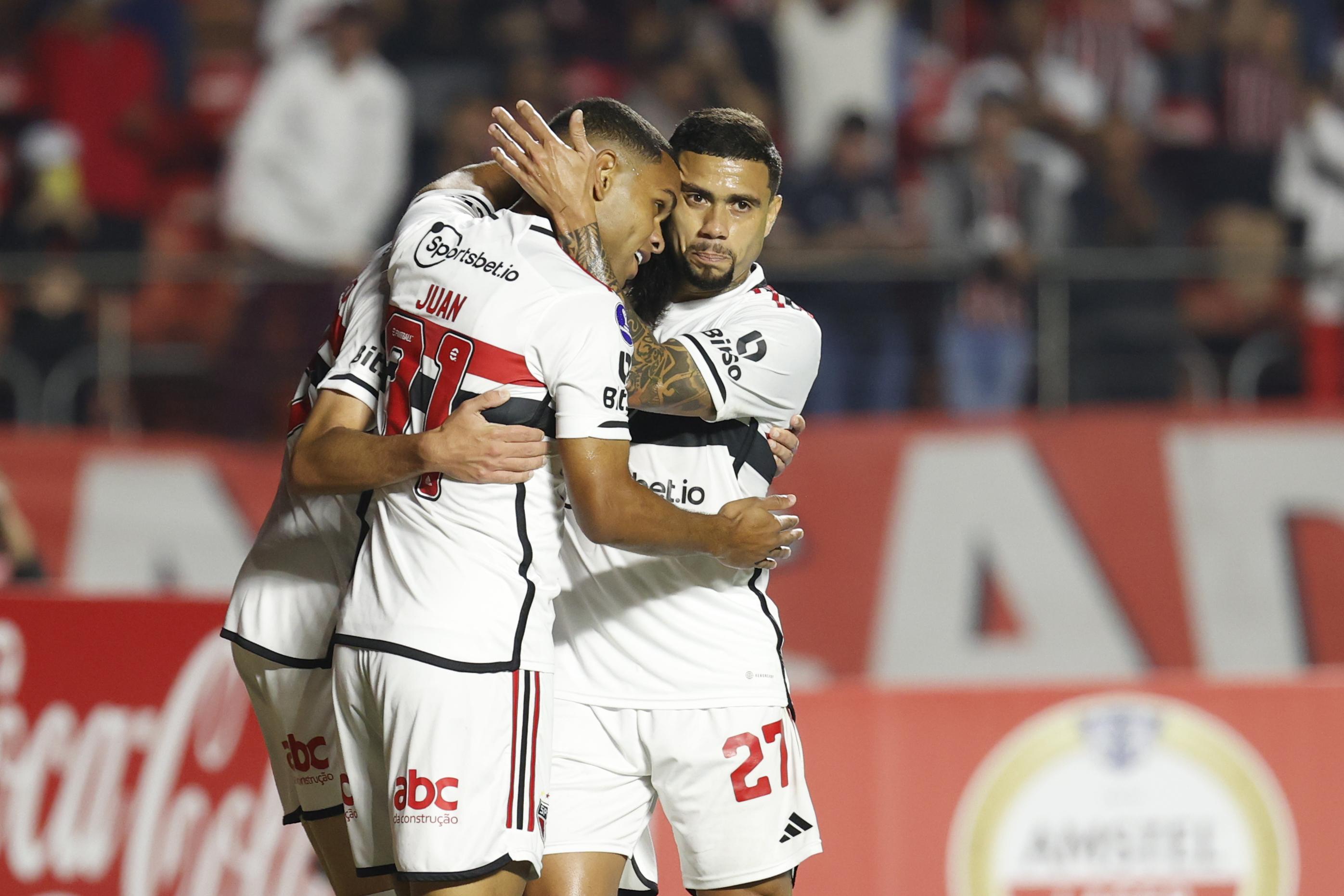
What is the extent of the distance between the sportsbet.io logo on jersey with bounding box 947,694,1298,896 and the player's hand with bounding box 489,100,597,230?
3.05 m

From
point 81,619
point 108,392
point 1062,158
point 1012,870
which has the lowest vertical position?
point 1012,870

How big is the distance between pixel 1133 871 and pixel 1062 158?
4.80 metres

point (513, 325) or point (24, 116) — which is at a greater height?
point (24, 116)

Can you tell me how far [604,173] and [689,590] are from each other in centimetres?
109

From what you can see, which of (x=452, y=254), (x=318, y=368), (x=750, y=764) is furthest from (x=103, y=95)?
(x=750, y=764)

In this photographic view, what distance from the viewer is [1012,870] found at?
5.73m

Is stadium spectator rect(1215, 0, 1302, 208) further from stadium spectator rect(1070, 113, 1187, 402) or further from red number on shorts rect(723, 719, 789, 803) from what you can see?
red number on shorts rect(723, 719, 789, 803)

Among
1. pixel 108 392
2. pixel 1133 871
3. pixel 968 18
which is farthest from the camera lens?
pixel 968 18

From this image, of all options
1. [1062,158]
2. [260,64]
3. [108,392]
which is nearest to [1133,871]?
[1062,158]

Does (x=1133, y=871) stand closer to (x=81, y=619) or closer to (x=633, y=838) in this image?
(x=633, y=838)

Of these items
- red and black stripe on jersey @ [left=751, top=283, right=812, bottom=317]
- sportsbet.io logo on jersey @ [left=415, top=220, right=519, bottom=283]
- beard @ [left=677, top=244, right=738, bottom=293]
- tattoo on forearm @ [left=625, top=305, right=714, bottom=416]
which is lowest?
tattoo on forearm @ [left=625, top=305, right=714, bottom=416]

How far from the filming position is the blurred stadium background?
5.74m

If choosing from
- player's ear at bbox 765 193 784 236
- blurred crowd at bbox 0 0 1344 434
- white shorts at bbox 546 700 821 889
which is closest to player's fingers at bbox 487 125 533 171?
player's ear at bbox 765 193 784 236

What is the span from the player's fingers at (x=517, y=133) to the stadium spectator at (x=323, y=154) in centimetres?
554
